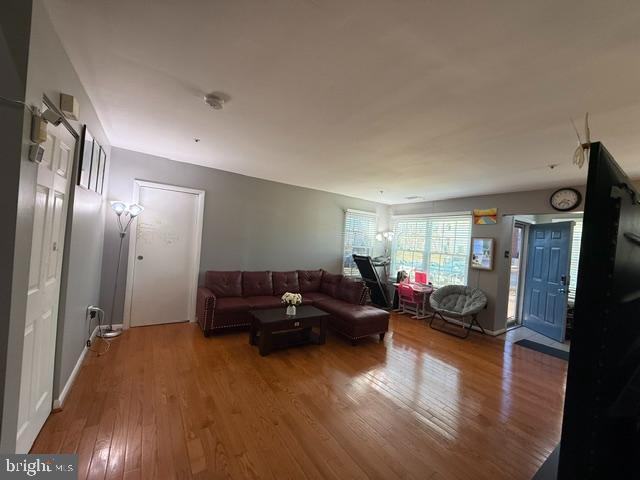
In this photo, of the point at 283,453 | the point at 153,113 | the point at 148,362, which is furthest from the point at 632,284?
the point at 148,362

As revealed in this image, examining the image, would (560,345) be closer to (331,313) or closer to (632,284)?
(331,313)

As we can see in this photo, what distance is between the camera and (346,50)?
4.74 ft

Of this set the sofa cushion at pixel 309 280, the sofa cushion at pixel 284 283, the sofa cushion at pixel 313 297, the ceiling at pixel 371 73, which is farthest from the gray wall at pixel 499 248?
the sofa cushion at pixel 284 283

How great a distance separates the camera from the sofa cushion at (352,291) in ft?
14.1

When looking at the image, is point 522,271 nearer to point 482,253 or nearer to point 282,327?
point 482,253

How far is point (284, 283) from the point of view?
4660 millimetres

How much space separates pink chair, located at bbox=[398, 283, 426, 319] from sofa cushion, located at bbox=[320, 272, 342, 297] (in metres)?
1.50

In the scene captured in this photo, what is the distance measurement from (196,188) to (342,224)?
3.04 m

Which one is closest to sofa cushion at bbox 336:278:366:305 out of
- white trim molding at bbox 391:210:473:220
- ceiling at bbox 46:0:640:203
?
ceiling at bbox 46:0:640:203

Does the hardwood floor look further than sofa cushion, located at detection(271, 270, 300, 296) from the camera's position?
No

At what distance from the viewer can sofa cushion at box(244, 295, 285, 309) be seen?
12.6 ft

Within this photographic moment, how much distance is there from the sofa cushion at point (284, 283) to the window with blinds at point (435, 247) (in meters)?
2.92

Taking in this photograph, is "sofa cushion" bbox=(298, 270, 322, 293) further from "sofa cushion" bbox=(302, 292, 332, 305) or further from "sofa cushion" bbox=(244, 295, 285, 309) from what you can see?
"sofa cushion" bbox=(244, 295, 285, 309)

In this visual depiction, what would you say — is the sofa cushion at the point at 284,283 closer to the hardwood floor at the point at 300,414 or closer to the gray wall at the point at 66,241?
the hardwood floor at the point at 300,414
